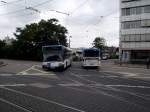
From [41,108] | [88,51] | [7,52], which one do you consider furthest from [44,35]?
[41,108]

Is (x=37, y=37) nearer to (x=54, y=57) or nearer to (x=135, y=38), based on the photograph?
(x=135, y=38)

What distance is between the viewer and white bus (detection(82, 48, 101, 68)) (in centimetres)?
4178

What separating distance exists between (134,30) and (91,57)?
25569mm

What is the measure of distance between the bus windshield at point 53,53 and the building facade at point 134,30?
29.5 m

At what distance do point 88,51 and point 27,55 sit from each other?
1764 inches

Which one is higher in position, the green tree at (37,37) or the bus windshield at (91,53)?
the green tree at (37,37)

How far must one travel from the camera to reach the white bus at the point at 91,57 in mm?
41781

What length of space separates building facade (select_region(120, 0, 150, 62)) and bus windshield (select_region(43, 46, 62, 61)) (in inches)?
1162

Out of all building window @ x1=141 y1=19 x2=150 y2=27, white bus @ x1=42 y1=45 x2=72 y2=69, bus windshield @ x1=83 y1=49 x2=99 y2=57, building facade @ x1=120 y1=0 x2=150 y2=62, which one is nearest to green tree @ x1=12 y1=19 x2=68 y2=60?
building facade @ x1=120 y1=0 x2=150 y2=62

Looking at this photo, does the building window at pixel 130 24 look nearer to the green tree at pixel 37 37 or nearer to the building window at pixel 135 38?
the building window at pixel 135 38

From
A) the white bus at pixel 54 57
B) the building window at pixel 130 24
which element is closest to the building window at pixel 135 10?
the building window at pixel 130 24

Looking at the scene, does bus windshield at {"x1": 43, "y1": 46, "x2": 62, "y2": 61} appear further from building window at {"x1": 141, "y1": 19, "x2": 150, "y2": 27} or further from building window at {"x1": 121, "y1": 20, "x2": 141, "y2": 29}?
building window at {"x1": 121, "y1": 20, "x2": 141, "y2": 29}

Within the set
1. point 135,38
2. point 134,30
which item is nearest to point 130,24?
point 134,30

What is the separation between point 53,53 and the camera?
36219mm
